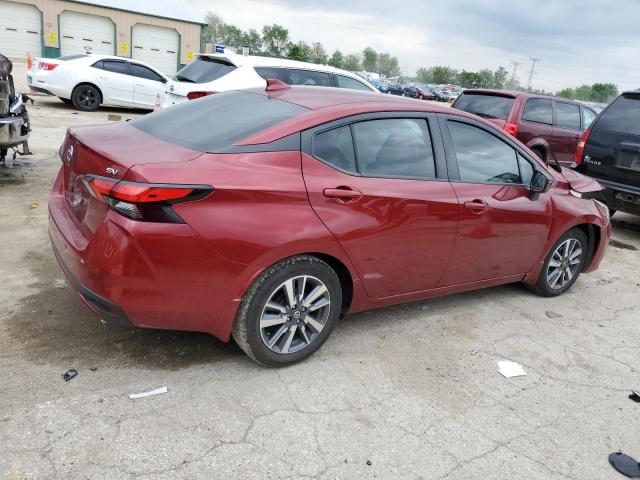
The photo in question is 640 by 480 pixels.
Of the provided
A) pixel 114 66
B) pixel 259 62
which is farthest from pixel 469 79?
pixel 259 62

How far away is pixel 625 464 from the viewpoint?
277 centimetres

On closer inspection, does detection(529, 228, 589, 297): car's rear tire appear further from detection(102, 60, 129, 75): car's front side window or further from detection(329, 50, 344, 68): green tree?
detection(329, 50, 344, 68): green tree

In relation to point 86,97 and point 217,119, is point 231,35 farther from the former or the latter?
point 217,119

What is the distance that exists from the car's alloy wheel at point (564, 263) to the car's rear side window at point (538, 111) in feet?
16.5

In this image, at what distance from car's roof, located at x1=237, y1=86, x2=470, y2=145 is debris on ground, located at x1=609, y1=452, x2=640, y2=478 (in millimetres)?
2409

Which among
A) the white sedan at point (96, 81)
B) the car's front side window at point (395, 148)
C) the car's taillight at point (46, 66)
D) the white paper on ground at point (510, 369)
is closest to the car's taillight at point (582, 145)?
the car's front side window at point (395, 148)

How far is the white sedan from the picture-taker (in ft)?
44.0

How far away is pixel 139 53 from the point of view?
35.1 metres

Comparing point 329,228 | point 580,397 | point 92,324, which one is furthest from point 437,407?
point 92,324

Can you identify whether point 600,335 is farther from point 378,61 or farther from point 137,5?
point 378,61

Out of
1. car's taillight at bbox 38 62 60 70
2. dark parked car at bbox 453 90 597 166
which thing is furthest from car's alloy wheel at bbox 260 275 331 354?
car's taillight at bbox 38 62 60 70

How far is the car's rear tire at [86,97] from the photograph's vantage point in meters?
13.7

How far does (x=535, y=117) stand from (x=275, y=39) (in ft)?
259

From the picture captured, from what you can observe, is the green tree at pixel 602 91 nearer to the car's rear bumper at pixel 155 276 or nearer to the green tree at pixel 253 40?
the green tree at pixel 253 40
